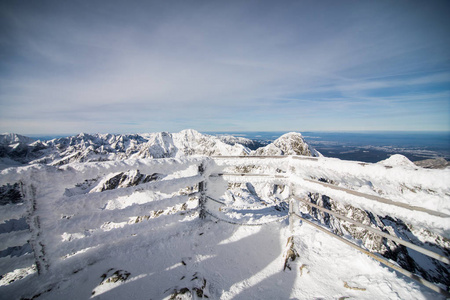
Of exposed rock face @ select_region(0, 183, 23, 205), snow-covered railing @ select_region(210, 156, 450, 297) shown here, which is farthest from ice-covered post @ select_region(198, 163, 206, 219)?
exposed rock face @ select_region(0, 183, 23, 205)

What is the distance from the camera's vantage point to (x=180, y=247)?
3.97m

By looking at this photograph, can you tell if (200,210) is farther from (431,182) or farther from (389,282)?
(431,182)

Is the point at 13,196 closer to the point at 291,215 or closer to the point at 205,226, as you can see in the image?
the point at 205,226

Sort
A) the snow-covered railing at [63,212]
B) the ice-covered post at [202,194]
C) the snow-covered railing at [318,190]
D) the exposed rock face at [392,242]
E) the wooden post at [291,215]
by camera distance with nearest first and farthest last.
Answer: the snow-covered railing at [318,190] < the snow-covered railing at [63,212] < the wooden post at [291,215] < the ice-covered post at [202,194] < the exposed rock face at [392,242]

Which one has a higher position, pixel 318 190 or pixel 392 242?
pixel 318 190

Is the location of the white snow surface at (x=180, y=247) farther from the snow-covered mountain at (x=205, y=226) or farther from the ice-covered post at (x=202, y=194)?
the ice-covered post at (x=202, y=194)

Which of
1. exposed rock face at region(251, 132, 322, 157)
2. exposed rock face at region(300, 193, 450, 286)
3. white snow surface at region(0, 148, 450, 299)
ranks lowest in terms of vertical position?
exposed rock face at region(300, 193, 450, 286)

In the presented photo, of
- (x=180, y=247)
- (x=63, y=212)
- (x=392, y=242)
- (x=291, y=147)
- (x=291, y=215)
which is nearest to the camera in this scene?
(x=63, y=212)

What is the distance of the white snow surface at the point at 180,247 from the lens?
8.72ft

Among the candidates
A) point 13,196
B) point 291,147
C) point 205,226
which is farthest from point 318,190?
point 291,147

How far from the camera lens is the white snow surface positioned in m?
2.66

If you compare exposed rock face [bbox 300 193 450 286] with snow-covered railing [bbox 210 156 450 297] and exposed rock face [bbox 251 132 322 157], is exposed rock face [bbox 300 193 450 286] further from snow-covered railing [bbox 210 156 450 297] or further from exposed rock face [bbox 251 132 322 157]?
snow-covered railing [bbox 210 156 450 297]

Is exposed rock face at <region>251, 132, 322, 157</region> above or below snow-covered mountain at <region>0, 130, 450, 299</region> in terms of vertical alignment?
below

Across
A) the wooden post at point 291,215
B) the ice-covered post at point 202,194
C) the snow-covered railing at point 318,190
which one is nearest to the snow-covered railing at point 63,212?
the ice-covered post at point 202,194
